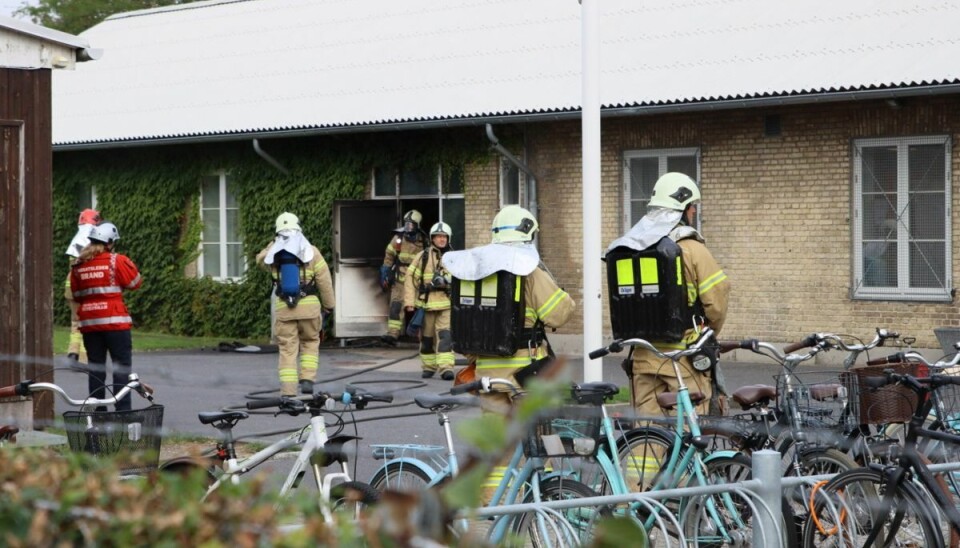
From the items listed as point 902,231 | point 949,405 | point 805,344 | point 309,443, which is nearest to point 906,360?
point 949,405

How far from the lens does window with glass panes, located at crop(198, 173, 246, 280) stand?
980 inches

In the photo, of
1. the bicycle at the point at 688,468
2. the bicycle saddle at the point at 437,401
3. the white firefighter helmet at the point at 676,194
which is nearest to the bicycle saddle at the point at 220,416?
the bicycle saddle at the point at 437,401

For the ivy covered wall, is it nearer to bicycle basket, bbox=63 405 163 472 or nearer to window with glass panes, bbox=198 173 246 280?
window with glass panes, bbox=198 173 246 280

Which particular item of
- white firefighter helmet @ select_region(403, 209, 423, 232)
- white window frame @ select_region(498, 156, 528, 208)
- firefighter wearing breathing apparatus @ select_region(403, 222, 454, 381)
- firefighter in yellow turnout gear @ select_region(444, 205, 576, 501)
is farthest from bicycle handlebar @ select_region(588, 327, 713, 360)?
white window frame @ select_region(498, 156, 528, 208)

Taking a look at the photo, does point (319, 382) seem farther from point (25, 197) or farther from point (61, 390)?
point (61, 390)

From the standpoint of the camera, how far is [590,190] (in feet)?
38.2

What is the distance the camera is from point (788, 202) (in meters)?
Result: 18.3

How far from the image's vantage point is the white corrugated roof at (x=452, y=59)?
18062 millimetres

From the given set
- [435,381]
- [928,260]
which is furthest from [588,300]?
[928,260]

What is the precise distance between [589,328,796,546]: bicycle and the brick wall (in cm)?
996

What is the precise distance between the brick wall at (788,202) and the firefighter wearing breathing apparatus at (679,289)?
917 centimetres

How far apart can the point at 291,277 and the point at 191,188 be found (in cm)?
1187

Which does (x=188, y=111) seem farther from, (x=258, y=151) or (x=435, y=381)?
(x=435, y=381)

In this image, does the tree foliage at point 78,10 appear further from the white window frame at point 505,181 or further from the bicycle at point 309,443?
the bicycle at point 309,443
